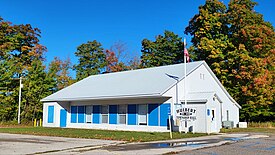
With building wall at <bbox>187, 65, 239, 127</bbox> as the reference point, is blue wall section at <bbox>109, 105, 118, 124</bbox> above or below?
below

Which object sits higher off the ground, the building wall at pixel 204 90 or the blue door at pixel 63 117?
the building wall at pixel 204 90

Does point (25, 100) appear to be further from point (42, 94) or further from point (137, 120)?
point (137, 120)

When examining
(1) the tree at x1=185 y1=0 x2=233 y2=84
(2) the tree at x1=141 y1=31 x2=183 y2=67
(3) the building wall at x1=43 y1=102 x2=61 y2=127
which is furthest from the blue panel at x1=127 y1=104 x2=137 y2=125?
(2) the tree at x1=141 y1=31 x2=183 y2=67

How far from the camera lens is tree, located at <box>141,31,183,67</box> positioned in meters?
48.3

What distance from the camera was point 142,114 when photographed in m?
25.8

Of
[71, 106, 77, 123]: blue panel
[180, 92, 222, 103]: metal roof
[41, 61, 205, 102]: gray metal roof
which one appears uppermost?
[41, 61, 205, 102]: gray metal roof

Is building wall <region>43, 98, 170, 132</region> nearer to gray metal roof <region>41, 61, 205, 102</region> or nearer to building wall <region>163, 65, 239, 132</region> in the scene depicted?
gray metal roof <region>41, 61, 205, 102</region>

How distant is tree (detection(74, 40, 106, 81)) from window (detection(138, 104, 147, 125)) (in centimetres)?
2725

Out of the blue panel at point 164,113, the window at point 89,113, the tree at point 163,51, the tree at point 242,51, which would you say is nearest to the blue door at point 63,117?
the window at point 89,113

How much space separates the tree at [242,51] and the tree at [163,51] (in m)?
7.00

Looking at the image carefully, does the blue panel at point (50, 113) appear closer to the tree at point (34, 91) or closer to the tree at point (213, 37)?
the tree at point (34, 91)

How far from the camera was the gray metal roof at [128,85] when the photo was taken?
25172mm

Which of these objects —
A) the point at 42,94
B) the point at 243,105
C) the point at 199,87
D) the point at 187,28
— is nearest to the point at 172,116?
the point at 199,87

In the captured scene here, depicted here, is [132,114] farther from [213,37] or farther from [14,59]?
[14,59]
